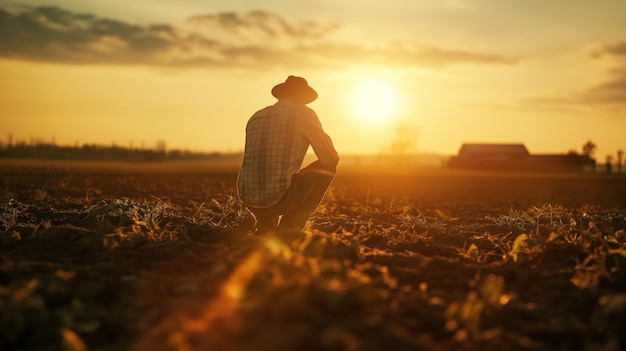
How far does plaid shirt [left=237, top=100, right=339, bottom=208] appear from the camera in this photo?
22.8 feet

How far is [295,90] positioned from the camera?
7.26 metres

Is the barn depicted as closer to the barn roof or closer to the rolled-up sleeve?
the barn roof

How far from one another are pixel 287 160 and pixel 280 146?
0.58ft

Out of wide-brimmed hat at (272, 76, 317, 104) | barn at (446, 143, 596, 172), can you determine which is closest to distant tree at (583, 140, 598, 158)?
barn at (446, 143, 596, 172)

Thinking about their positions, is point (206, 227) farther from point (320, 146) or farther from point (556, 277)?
point (556, 277)

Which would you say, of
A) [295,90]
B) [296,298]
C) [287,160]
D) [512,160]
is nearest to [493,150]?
[512,160]

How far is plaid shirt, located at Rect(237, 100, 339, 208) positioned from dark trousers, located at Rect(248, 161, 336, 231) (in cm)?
9

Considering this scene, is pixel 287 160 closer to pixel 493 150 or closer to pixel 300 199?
pixel 300 199

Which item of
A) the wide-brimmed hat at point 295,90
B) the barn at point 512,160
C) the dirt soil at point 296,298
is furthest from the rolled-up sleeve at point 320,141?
the barn at point 512,160

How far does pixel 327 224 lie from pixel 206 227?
225 cm

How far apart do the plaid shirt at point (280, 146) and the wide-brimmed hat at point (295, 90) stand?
0.16 meters

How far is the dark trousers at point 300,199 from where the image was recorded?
7066 mm

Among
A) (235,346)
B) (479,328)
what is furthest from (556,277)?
(235,346)

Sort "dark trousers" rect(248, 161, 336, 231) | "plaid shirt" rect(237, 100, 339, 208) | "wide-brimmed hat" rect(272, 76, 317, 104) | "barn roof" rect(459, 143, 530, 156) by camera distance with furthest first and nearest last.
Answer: "barn roof" rect(459, 143, 530, 156)
"wide-brimmed hat" rect(272, 76, 317, 104)
"dark trousers" rect(248, 161, 336, 231)
"plaid shirt" rect(237, 100, 339, 208)
